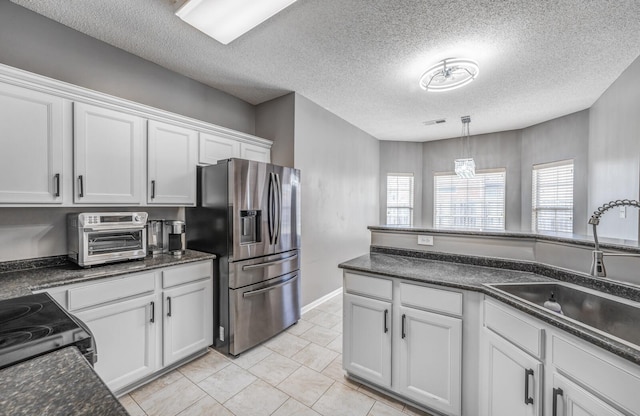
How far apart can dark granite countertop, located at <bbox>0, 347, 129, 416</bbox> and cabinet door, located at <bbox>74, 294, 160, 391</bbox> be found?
126cm

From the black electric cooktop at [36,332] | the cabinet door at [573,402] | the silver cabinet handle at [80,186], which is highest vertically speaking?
the silver cabinet handle at [80,186]

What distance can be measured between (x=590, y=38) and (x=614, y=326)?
7.84 ft

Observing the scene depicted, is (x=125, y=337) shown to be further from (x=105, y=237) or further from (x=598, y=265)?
(x=598, y=265)

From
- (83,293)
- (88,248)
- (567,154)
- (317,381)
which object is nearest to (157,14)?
(88,248)

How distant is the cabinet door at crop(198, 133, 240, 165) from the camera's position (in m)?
2.72

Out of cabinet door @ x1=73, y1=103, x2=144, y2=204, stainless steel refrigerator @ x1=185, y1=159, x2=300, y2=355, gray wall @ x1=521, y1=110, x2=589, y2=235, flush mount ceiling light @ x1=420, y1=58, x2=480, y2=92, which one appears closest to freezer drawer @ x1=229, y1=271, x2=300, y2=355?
stainless steel refrigerator @ x1=185, y1=159, x2=300, y2=355

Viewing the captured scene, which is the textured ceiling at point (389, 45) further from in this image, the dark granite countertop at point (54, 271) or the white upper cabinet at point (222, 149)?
the dark granite countertop at point (54, 271)

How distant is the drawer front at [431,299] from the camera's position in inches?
63.9

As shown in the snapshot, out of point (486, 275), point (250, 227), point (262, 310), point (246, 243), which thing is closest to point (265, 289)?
point (262, 310)

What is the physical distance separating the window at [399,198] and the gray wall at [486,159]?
0.33 m

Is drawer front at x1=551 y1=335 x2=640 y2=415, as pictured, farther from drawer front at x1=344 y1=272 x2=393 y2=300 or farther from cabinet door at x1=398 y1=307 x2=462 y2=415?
drawer front at x1=344 y1=272 x2=393 y2=300

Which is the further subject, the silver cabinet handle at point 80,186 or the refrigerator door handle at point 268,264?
the refrigerator door handle at point 268,264

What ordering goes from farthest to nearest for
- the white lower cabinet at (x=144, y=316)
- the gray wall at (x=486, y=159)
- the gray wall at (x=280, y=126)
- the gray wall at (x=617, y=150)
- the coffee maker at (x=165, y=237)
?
the gray wall at (x=486, y=159), the gray wall at (x=280, y=126), the gray wall at (x=617, y=150), the coffee maker at (x=165, y=237), the white lower cabinet at (x=144, y=316)

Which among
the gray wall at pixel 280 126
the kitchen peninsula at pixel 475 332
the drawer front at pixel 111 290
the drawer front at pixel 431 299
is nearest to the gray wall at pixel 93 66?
the gray wall at pixel 280 126
